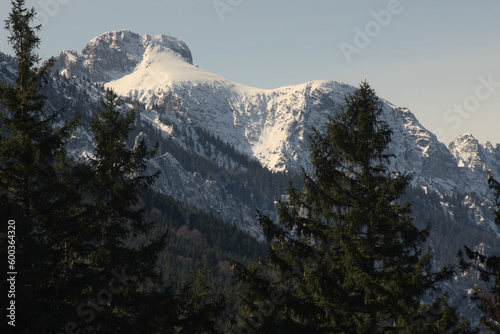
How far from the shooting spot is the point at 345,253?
18.8 metres

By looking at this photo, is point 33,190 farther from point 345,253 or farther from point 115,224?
point 345,253

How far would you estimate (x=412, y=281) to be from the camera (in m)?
17.6

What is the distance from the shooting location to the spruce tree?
1845 cm

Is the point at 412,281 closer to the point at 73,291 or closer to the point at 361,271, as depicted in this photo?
the point at 361,271

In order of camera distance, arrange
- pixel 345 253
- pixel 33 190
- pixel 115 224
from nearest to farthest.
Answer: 1. pixel 345 253
2. pixel 33 190
3. pixel 115 224

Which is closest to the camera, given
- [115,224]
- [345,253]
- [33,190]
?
[345,253]

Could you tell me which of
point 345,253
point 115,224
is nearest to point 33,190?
point 115,224

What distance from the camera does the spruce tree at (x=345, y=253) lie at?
18.5 m

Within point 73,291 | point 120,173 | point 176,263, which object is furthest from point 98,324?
point 176,263

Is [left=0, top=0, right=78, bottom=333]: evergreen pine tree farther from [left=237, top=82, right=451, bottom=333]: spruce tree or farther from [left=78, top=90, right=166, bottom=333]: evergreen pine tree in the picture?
[left=237, top=82, right=451, bottom=333]: spruce tree

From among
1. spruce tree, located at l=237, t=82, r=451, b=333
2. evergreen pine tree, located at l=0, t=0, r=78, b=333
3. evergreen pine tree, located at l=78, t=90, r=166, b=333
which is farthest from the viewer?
evergreen pine tree, located at l=78, t=90, r=166, b=333

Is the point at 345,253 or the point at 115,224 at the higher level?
the point at 345,253

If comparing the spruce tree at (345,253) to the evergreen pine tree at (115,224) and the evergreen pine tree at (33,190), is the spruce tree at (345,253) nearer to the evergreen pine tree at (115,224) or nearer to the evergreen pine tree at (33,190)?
the evergreen pine tree at (115,224)

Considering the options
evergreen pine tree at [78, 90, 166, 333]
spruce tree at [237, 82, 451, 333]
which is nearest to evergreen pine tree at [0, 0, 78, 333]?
evergreen pine tree at [78, 90, 166, 333]
